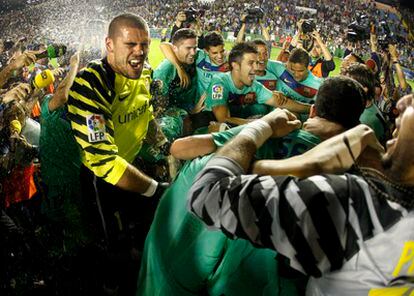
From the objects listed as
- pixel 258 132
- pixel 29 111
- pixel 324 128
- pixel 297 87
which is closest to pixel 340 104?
pixel 324 128

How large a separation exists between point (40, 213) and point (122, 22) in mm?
1179

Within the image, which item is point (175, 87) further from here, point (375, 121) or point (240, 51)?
point (375, 121)

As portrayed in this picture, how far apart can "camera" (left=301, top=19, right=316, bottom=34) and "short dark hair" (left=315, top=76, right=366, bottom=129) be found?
309cm

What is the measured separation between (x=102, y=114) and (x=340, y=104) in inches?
38.3

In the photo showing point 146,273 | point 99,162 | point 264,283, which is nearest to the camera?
point 264,283

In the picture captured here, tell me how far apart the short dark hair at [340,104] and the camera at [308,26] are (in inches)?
122

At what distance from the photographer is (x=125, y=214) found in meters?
1.84

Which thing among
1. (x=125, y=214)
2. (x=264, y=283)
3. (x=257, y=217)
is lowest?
(x=125, y=214)

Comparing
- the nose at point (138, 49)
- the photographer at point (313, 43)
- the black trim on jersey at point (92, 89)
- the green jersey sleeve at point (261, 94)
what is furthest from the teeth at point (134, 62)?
the photographer at point (313, 43)

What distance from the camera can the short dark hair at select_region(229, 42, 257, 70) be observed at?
8.60 ft

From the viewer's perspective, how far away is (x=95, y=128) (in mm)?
1473

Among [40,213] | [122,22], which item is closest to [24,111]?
[40,213]

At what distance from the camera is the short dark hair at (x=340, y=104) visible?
3.18ft

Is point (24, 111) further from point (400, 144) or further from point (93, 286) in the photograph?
point (400, 144)
